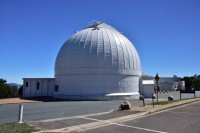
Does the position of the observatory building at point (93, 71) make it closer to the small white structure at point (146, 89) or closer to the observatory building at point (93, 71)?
the observatory building at point (93, 71)

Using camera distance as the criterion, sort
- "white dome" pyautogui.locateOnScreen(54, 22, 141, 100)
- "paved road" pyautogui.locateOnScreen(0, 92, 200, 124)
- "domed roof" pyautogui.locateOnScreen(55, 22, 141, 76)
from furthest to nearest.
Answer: "domed roof" pyautogui.locateOnScreen(55, 22, 141, 76), "white dome" pyautogui.locateOnScreen(54, 22, 141, 100), "paved road" pyautogui.locateOnScreen(0, 92, 200, 124)

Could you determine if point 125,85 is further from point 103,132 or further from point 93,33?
point 103,132

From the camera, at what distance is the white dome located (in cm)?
3138

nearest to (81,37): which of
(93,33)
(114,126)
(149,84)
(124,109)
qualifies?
(93,33)

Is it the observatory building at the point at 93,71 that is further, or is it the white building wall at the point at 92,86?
the observatory building at the point at 93,71

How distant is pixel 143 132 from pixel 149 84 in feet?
92.2

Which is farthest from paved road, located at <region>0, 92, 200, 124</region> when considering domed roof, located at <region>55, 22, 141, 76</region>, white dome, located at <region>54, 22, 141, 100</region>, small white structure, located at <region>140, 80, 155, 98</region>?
small white structure, located at <region>140, 80, 155, 98</region>

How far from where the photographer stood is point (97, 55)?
32.0m

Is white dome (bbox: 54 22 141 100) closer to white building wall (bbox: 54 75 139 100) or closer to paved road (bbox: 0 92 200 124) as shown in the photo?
white building wall (bbox: 54 75 139 100)

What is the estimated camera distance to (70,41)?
35062mm

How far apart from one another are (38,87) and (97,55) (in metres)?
10.2

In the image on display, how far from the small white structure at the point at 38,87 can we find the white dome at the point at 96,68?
61.4 inches

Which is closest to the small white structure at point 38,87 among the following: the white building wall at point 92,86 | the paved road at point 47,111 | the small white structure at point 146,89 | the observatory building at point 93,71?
the observatory building at point 93,71

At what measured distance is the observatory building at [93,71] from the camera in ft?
103
